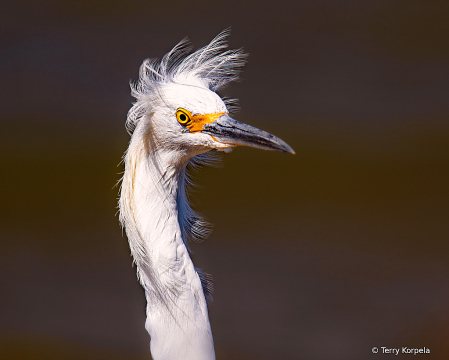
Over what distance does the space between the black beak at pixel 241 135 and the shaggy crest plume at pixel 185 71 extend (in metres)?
0.19

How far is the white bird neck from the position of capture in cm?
104

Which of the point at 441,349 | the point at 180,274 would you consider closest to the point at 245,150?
the point at 441,349

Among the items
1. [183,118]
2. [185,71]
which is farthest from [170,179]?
[185,71]

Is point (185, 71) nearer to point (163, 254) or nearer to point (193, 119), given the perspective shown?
point (193, 119)

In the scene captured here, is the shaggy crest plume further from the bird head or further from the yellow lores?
the yellow lores

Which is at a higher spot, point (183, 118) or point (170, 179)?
point (183, 118)

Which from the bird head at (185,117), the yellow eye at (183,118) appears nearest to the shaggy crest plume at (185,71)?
the bird head at (185,117)

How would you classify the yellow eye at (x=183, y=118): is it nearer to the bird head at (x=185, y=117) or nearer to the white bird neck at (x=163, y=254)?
the bird head at (x=185, y=117)

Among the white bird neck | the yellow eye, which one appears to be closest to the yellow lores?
the yellow eye

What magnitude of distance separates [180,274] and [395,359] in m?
2.13

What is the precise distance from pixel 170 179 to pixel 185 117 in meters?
0.17

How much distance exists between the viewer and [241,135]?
97cm

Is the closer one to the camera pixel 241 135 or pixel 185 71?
pixel 241 135

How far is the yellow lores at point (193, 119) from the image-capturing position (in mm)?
970
